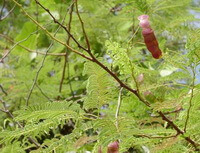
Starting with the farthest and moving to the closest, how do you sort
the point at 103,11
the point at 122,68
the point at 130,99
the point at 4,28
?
1. the point at 4,28
2. the point at 103,11
3. the point at 130,99
4. the point at 122,68

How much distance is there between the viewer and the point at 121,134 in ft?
2.13

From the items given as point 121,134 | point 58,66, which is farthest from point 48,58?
point 121,134

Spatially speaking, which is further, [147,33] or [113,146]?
[147,33]

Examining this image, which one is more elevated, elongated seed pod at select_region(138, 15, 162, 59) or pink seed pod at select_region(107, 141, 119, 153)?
elongated seed pod at select_region(138, 15, 162, 59)

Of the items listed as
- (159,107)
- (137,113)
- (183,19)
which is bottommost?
(137,113)

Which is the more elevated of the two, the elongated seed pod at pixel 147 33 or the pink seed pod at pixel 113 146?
the elongated seed pod at pixel 147 33

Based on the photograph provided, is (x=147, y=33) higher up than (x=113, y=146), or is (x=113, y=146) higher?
(x=147, y=33)

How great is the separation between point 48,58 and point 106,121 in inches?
55.4

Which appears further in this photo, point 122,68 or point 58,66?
point 58,66

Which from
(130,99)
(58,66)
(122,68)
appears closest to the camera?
(122,68)

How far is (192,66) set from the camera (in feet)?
2.30

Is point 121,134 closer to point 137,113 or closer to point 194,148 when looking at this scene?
point 194,148

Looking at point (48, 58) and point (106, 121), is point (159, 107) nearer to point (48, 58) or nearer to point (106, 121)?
point (106, 121)

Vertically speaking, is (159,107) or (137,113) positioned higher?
(159,107)
